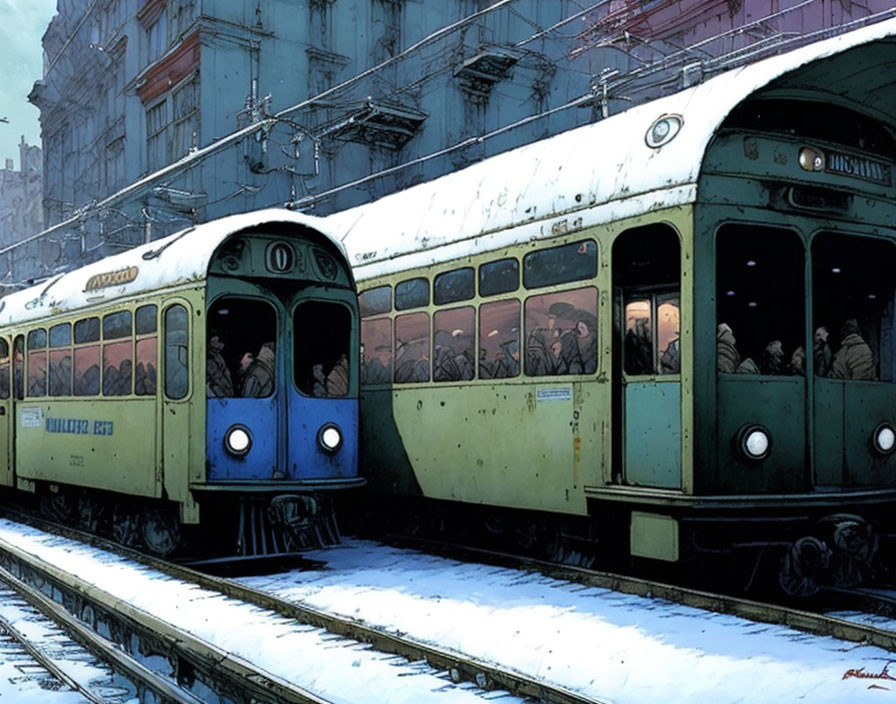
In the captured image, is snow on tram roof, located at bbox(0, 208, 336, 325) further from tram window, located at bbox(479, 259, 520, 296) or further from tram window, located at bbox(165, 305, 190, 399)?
tram window, located at bbox(479, 259, 520, 296)

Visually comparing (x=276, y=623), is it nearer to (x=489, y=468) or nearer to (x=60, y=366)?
(x=489, y=468)

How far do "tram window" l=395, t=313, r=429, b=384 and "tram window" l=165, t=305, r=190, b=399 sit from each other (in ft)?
6.79

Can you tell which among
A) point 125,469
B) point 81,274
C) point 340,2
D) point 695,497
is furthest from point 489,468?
point 340,2

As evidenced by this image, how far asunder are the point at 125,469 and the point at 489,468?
3.55 meters

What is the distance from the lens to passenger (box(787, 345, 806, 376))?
766cm

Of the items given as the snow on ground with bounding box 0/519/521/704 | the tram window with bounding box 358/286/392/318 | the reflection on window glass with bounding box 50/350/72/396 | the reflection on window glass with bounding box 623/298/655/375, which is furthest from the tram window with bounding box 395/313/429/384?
the reflection on window glass with bounding box 50/350/72/396

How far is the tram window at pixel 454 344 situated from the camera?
940 cm

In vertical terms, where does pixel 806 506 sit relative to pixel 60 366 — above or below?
below

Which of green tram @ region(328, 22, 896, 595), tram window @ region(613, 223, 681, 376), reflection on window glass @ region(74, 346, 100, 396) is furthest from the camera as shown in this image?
reflection on window glass @ region(74, 346, 100, 396)

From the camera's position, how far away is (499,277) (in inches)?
356

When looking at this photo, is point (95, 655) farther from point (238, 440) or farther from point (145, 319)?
point (145, 319)

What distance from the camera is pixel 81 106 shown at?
33.8 m

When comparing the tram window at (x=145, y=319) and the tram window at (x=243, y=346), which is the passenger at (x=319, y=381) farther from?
the tram window at (x=145, y=319)

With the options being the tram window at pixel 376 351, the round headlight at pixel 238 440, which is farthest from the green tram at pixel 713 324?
the round headlight at pixel 238 440
